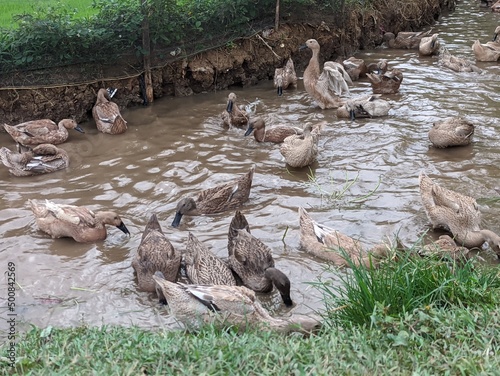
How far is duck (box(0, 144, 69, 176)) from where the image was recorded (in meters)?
9.57

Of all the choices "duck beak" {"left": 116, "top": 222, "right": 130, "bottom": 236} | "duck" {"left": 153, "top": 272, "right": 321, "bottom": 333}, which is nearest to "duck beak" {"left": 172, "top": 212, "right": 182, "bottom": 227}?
"duck beak" {"left": 116, "top": 222, "right": 130, "bottom": 236}

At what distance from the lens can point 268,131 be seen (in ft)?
34.9

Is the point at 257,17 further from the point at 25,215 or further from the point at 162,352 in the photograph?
the point at 162,352

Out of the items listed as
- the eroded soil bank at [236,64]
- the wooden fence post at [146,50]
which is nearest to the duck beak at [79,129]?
the eroded soil bank at [236,64]

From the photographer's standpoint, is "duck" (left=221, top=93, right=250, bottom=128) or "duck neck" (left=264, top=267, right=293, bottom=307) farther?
"duck" (left=221, top=93, right=250, bottom=128)

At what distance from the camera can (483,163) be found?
368 inches

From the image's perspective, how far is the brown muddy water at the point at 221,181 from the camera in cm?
670

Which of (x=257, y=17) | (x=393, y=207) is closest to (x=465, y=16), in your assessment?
(x=257, y=17)

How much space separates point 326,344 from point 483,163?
5.65 metres

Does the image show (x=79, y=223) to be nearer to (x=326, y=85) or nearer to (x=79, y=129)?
(x=79, y=129)

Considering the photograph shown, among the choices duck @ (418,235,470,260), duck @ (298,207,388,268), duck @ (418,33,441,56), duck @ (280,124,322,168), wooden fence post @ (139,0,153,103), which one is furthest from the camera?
duck @ (418,33,441,56)

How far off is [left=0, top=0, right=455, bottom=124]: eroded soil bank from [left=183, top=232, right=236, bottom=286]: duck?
5794 millimetres

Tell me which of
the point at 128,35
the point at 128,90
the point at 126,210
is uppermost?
the point at 128,35

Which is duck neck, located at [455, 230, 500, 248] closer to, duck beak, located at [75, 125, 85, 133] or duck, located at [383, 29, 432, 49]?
duck beak, located at [75, 125, 85, 133]
